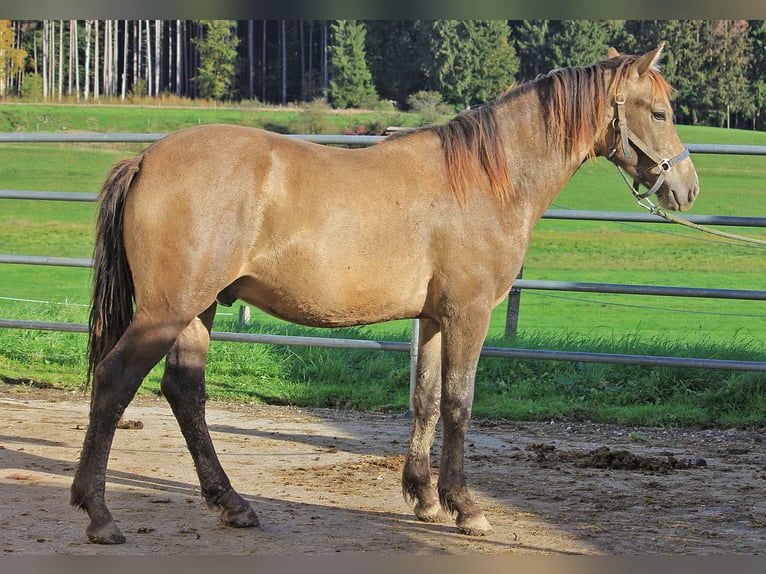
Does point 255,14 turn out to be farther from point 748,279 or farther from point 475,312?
point 748,279

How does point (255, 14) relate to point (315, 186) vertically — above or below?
above

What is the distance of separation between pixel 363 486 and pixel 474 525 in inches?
34.9

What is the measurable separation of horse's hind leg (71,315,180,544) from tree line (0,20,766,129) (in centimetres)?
5250

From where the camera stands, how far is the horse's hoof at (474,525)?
12.8 feet

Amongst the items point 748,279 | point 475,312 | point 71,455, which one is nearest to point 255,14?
point 475,312

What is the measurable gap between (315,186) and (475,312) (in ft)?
2.98

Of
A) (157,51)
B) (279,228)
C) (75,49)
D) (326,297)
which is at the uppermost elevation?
(157,51)

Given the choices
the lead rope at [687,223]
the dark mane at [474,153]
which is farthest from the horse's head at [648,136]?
the dark mane at [474,153]

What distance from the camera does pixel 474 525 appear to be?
155 inches

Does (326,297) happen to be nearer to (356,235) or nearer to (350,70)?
(356,235)

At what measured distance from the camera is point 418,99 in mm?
63406

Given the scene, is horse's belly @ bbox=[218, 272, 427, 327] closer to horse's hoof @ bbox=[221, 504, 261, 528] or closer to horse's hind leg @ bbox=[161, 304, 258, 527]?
horse's hind leg @ bbox=[161, 304, 258, 527]

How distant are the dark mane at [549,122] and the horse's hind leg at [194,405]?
53.8 inches

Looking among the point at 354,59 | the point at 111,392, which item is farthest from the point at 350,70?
the point at 111,392
